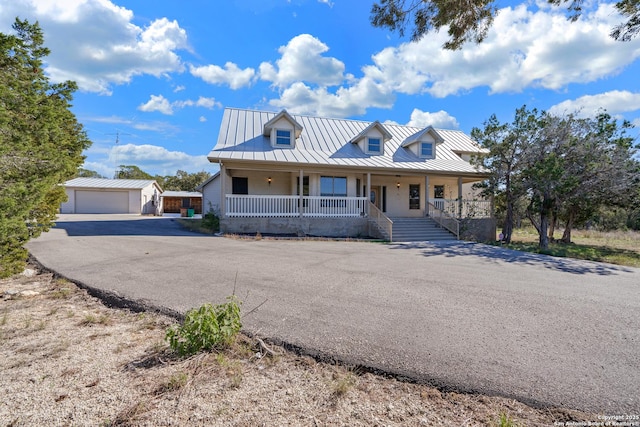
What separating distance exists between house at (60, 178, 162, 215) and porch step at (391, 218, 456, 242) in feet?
93.3

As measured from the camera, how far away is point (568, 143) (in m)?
13.3

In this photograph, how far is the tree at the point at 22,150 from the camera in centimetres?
508

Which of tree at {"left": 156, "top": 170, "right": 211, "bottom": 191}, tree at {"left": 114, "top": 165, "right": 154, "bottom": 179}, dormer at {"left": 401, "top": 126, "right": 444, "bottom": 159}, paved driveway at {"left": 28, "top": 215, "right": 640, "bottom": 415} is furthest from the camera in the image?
tree at {"left": 114, "top": 165, "right": 154, "bottom": 179}

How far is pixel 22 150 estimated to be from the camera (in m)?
5.27

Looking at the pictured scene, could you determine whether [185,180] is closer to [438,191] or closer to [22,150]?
[438,191]

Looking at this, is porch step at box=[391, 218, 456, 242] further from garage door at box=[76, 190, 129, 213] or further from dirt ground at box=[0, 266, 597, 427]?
garage door at box=[76, 190, 129, 213]

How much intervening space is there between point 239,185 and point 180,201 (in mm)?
25074

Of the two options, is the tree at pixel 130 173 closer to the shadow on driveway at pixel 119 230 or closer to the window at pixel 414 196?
the shadow on driveway at pixel 119 230

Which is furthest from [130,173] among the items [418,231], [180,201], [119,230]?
[418,231]

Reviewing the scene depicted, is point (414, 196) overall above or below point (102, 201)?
above

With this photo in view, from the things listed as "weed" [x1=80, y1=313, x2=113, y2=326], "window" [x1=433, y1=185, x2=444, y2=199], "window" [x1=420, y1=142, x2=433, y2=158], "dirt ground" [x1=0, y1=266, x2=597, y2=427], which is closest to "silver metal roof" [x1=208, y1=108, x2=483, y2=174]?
"window" [x1=420, y1=142, x2=433, y2=158]

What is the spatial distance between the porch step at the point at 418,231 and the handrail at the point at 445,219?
0.22 m

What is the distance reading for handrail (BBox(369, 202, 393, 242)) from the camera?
45.9 ft

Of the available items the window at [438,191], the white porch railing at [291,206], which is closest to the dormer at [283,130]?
the white porch railing at [291,206]
